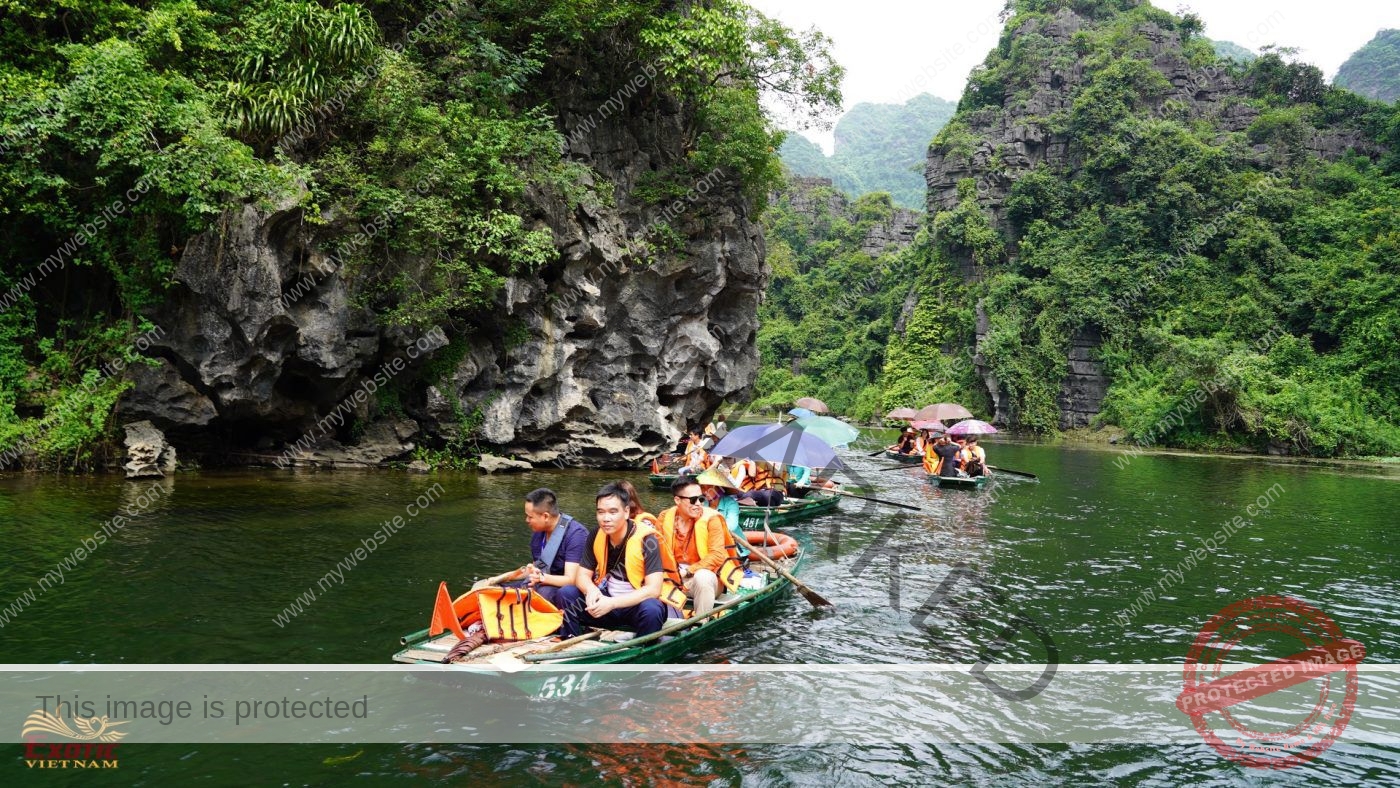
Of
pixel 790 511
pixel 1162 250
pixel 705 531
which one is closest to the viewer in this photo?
pixel 705 531

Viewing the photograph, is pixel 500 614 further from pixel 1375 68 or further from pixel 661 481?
pixel 1375 68

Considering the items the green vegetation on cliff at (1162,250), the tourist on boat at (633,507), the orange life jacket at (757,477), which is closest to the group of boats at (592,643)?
the tourist on boat at (633,507)

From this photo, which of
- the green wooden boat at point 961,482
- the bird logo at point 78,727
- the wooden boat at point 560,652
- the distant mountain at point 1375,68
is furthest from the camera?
the distant mountain at point 1375,68

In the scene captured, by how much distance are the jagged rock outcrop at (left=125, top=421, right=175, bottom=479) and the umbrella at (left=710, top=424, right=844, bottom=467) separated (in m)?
11.2

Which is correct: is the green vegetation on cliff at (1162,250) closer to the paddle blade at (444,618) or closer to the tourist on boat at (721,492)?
the tourist on boat at (721,492)

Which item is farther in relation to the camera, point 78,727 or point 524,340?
point 524,340

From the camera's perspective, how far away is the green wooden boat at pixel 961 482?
2028 cm

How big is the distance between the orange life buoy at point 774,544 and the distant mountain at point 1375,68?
81.9 m

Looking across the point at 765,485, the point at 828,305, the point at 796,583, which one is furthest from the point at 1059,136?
the point at 796,583

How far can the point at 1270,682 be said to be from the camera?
739 centimetres

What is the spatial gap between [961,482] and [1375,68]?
77.9m

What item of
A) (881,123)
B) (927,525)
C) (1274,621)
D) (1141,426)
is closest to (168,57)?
(927,525)

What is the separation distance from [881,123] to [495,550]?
486ft

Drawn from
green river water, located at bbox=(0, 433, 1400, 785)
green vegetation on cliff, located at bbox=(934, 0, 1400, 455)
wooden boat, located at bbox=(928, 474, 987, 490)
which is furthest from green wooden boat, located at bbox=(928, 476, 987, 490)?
green vegetation on cliff, located at bbox=(934, 0, 1400, 455)
